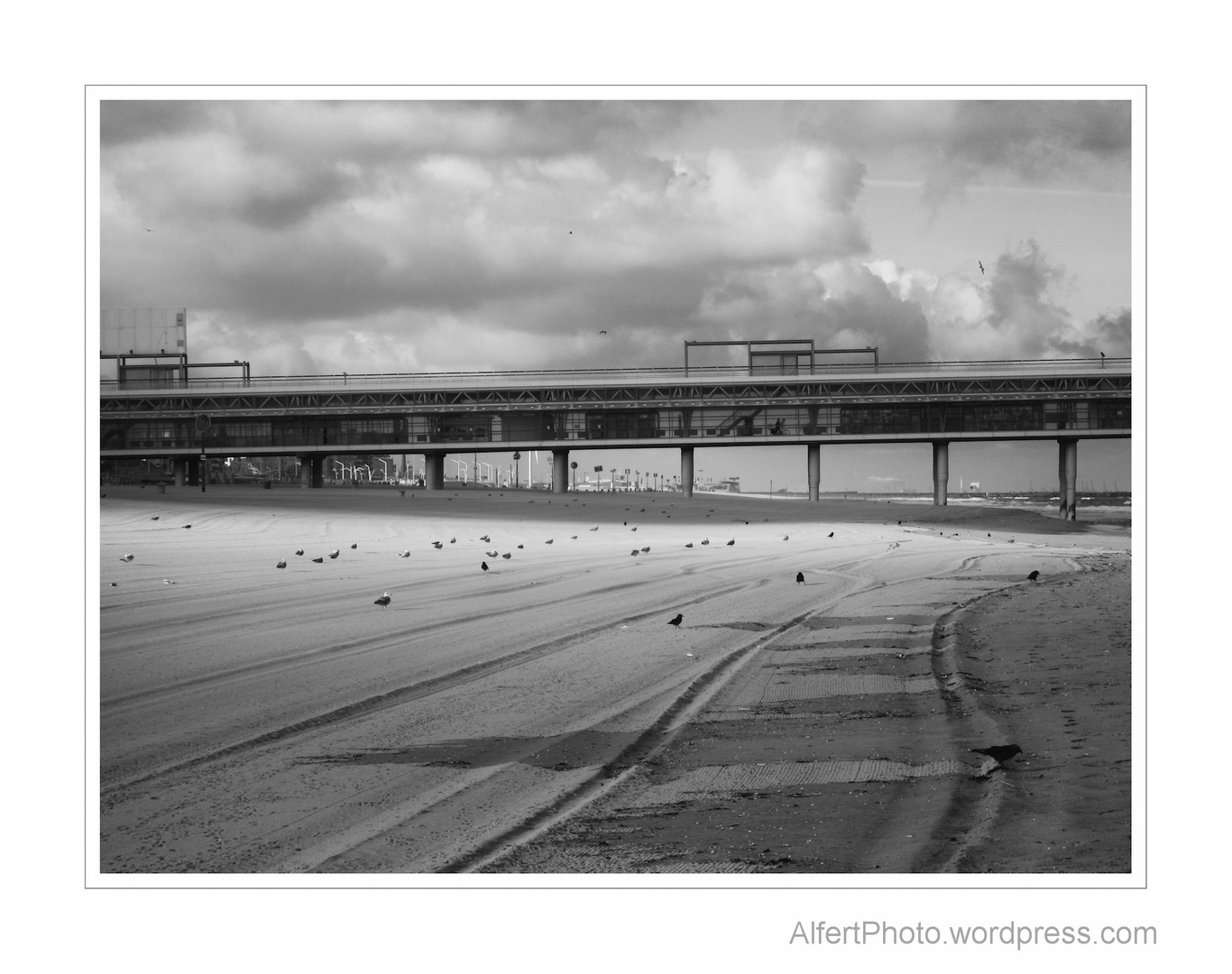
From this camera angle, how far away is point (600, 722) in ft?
24.0

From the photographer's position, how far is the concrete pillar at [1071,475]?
40.6 m

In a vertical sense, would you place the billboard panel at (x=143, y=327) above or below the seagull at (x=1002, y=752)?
above

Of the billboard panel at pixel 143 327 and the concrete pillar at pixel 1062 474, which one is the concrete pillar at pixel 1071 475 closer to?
the concrete pillar at pixel 1062 474

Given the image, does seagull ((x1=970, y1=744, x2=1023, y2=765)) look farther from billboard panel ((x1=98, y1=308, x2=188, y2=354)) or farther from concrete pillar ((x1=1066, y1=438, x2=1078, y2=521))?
concrete pillar ((x1=1066, y1=438, x2=1078, y2=521))

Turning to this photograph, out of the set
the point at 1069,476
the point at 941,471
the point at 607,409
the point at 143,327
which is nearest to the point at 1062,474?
the point at 1069,476

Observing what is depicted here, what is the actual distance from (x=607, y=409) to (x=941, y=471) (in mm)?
17997

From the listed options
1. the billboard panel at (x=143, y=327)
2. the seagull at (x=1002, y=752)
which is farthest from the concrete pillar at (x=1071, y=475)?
the seagull at (x=1002, y=752)

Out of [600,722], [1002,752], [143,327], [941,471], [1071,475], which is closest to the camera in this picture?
[1002,752]

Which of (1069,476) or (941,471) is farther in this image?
(941,471)

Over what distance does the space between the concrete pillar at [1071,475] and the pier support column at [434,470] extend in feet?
105

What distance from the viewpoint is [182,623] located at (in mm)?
10789

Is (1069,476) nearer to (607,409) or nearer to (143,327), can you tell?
(607,409)

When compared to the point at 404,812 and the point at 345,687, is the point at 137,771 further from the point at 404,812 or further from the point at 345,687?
the point at 345,687
